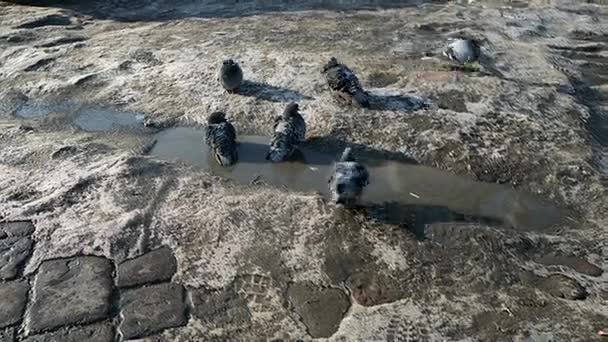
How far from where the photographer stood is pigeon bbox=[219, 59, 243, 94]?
22.8 ft

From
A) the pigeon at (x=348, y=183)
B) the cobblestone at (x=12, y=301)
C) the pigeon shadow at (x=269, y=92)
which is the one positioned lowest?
the cobblestone at (x=12, y=301)

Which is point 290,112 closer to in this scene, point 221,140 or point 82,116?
point 221,140

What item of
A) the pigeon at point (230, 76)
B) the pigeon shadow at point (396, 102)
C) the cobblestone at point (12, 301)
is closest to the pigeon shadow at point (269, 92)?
the pigeon at point (230, 76)

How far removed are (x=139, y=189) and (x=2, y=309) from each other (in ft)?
5.12

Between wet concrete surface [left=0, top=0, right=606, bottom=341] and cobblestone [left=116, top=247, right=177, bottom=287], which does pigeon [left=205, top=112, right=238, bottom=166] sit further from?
cobblestone [left=116, top=247, right=177, bottom=287]

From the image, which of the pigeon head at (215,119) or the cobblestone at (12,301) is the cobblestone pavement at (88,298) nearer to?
the cobblestone at (12,301)

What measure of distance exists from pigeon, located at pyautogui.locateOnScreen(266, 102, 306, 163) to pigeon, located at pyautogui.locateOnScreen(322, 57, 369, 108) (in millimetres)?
806

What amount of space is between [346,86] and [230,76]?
4.34 feet

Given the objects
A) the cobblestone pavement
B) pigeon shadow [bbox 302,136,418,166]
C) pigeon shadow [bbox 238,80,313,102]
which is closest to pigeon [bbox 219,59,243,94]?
pigeon shadow [bbox 238,80,313,102]

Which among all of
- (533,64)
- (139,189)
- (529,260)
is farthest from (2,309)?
(533,64)

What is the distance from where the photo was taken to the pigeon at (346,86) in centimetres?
670

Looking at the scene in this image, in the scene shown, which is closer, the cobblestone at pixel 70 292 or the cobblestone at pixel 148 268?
the cobblestone at pixel 70 292

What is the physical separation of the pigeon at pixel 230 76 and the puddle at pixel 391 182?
99cm

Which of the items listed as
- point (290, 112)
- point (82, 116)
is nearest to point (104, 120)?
point (82, 116)
